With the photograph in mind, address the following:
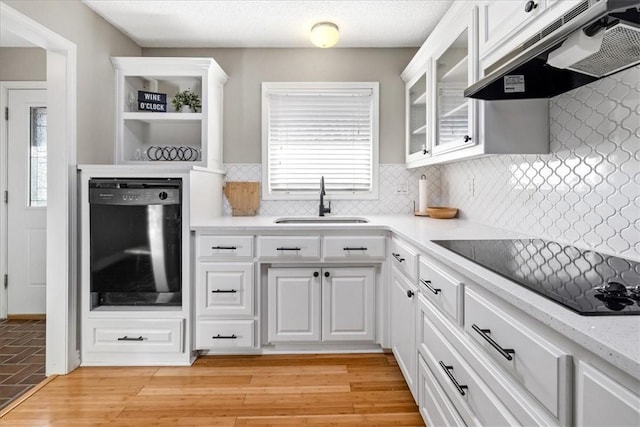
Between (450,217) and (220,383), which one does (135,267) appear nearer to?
(220,383)

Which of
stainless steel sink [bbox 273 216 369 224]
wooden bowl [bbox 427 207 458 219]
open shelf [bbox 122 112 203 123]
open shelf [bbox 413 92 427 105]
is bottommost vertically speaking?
stainless steel sink [bbox 273 216 369 224]

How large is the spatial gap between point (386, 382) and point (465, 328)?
1134 millimetres

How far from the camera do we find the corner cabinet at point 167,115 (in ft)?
9.11

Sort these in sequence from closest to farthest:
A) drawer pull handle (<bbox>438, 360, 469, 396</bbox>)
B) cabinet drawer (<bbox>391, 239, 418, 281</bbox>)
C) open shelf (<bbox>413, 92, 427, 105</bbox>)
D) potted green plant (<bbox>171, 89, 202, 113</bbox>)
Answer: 1. drawer pull handle (<bbox>438, 360, 469, 396</bbox>)
2. cabinet drawer (<bbox>391, 239, 418, 281</bbox>)
3. open shelf (<bbox>413, 92, 427, 105</bbox>)
4. potted green plant (<bbox>171, 89, 202, 113</bbox>)

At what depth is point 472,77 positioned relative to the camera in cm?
180

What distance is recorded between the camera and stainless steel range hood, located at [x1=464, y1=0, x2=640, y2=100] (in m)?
0.90

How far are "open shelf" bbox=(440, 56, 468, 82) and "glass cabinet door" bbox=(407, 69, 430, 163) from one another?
0.32 metres

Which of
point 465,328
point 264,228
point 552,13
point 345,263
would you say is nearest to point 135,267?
point 264,228

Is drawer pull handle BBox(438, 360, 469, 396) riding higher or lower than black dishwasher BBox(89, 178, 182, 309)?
lower

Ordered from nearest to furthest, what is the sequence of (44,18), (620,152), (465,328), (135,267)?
(465,328)
(620,152)
(44,18)
(135,267)

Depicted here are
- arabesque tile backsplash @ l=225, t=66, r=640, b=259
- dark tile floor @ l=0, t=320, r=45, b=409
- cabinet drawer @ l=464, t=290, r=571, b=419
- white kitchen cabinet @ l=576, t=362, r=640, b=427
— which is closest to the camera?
white kitchen cabinet @ l=576, t=362, r=640, b=427

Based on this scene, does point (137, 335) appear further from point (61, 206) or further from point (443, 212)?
point (443, 212)

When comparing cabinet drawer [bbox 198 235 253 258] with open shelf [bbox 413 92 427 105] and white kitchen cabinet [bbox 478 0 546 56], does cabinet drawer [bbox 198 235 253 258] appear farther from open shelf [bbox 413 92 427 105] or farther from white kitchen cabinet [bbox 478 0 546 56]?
white kitchen cabinet [bbox 478 0 546 56]

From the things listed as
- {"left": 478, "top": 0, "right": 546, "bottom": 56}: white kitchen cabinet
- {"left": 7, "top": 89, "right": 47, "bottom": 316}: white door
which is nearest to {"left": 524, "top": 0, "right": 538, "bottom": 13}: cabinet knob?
{"left": 478, "top": 0, "right": 546, "bottom": 56}: white kitchen cabinet
